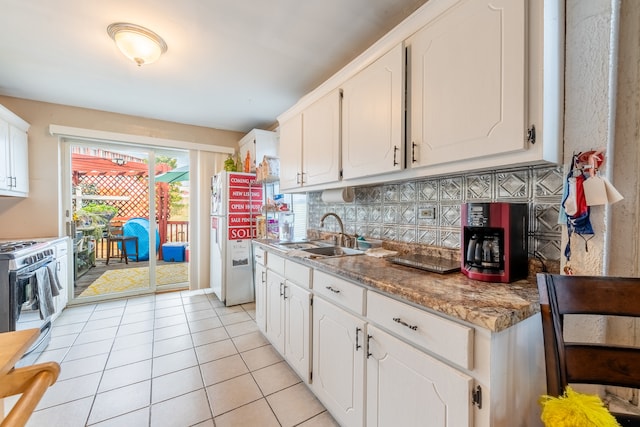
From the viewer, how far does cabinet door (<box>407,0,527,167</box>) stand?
3.26 feet

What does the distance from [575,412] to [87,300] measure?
4581 mm

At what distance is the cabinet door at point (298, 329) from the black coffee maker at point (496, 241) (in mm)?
966

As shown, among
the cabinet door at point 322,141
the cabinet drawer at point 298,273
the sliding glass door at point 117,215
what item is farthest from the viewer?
the sliding glass door at point 117,215

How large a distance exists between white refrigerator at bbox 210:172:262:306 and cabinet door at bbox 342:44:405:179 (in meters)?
1.88

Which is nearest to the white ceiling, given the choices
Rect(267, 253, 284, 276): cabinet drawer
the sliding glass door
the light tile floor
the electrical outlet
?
the sliding glass door

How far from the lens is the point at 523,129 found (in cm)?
98

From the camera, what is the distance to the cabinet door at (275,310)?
2037mm

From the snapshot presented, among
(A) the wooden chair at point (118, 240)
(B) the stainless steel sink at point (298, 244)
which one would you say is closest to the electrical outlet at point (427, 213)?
(B) the stainless steel sink at point (298, 244)

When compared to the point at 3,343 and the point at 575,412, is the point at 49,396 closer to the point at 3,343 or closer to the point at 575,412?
the point at 3,343

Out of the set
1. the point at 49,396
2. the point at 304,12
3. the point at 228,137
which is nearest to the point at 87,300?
the point at 49,396

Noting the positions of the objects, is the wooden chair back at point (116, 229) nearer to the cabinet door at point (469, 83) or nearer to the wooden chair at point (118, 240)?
the wooden chair at point (118, 240)

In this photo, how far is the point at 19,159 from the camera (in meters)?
2.82

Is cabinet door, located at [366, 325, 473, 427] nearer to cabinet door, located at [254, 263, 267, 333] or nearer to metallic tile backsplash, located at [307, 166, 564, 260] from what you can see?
metallic tile backsplash, located at [307, 166, 564, 260]

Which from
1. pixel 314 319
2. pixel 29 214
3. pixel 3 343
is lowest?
pixel 314 319
